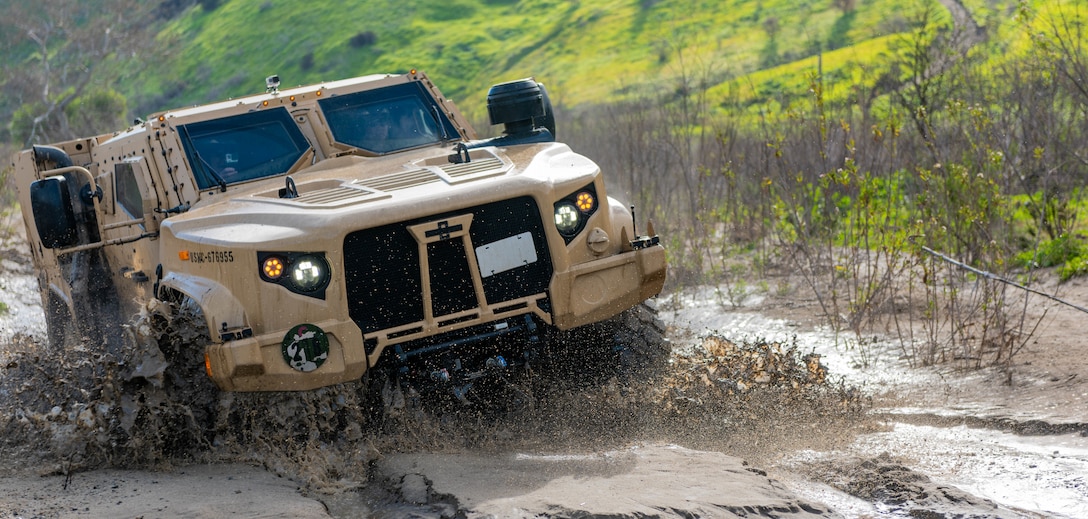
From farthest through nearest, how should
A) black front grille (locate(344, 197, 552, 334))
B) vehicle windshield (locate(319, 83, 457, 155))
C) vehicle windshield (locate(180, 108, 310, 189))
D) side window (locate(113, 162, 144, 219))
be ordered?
1. vehicle windshield (locate(319, 83, 457, 155))
2. side window (locate(113, 162, 144, 219))
3. vehicle windshield (locate(180, 108, 310, 189))
4. black front grille (locate(344, 197, 552, 334))

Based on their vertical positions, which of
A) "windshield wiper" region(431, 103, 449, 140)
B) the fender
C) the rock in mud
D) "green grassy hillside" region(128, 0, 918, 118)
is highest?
"green grassy hillside" region(128, 0, 918, 118)

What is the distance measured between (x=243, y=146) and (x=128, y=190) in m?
0.90

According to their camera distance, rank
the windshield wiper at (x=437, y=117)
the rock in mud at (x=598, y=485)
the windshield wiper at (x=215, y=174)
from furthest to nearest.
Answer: the windshield wiper at (x=437, y=117) → the windshield wiper at (x=215, y=174) → the rock in mud at (x=598, y=485)

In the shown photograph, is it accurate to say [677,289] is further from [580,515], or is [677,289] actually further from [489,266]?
[580,515]

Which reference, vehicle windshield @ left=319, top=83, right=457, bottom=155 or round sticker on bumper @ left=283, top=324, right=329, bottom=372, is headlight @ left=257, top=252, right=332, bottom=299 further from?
vehicle windshield @ left=319, top=83, right=457, bottom=155

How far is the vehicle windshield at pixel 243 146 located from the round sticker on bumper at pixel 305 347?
1.84m

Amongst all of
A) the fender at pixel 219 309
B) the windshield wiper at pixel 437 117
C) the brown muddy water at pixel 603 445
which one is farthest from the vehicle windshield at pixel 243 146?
the fender at pixel 219 309

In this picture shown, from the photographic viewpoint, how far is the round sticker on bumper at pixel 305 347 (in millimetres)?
5578

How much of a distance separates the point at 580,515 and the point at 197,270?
94.9 inches

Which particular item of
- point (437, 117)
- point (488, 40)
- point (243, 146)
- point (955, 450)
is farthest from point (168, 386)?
point (488, 40)

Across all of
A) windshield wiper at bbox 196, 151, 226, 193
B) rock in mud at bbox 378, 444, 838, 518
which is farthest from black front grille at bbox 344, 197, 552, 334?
windshield wiper at bbox 196, 151, 226, 193

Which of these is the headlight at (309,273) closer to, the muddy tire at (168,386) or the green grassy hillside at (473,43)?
the muddy tire at (168,386)

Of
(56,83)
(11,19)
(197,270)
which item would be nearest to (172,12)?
(11,19)

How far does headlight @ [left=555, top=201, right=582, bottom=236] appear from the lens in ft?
19.9
